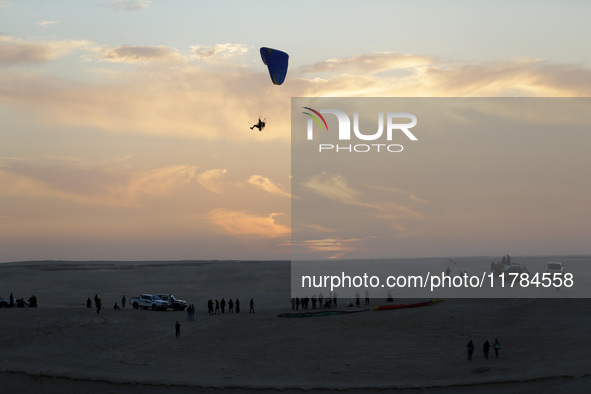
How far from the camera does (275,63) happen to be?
4672 centimetres

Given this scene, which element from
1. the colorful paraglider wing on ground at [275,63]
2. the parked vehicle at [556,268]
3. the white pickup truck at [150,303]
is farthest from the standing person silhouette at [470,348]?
the parked vehicle at [556,268]

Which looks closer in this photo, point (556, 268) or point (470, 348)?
point (470, 348)

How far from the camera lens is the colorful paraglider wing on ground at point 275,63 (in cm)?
4631

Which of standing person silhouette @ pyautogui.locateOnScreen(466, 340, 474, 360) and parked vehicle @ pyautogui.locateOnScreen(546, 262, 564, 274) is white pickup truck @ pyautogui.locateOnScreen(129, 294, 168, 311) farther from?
parked vehicle @ pyautogui.locateOnScreen(546, 262, 564, 274)

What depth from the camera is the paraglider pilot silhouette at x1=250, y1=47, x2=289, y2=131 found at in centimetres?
4631

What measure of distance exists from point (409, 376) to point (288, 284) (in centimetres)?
4887

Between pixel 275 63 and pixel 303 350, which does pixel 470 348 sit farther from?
pixel 275 63

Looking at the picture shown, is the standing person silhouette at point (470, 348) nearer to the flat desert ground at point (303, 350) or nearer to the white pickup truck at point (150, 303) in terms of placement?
the flat desert ground at point (303, 350)

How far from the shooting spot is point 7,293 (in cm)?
6625

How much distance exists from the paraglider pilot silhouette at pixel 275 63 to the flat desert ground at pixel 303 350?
16992mm

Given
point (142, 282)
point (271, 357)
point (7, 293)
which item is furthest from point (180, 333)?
point (142, 282)

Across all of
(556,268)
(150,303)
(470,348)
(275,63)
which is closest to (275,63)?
(275,63)

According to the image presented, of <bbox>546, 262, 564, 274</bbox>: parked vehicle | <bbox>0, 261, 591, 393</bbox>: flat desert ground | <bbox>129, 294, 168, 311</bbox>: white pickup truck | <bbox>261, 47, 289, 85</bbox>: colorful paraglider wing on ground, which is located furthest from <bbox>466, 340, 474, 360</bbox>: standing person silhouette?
<bbox>546, 262, 564, 274</bbox>: parked vehicle

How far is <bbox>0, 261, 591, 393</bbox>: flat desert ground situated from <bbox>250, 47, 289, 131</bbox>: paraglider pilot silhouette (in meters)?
17.0
